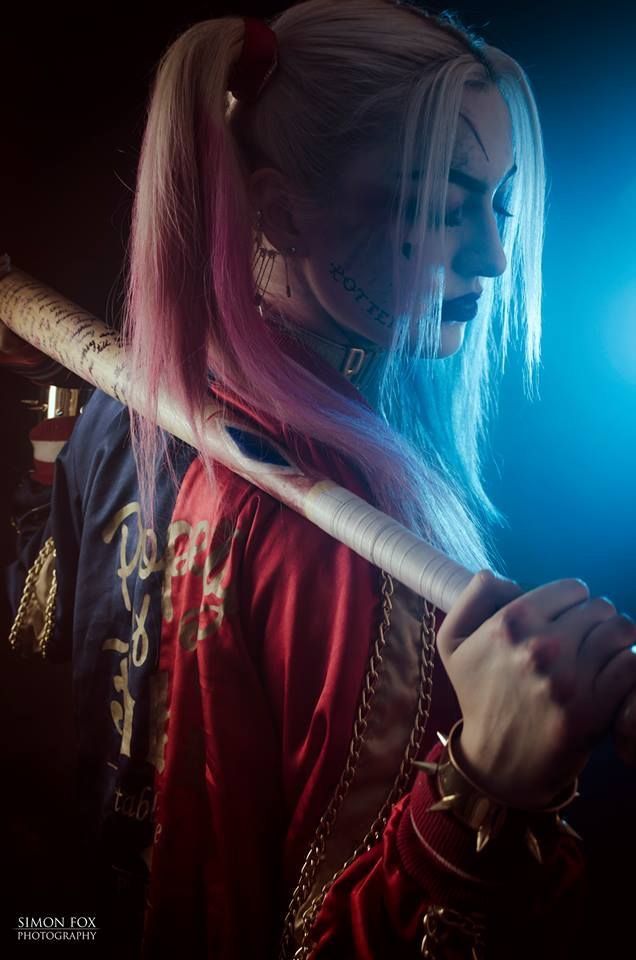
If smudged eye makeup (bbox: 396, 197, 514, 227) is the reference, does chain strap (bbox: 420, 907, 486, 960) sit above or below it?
below

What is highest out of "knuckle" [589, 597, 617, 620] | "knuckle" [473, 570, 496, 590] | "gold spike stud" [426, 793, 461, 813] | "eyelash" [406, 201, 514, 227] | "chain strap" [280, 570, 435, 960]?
"eyelash" [406, 201, 514, 227]

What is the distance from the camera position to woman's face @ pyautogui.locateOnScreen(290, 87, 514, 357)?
0.78 m

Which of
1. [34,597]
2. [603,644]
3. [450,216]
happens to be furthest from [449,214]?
[34,597]

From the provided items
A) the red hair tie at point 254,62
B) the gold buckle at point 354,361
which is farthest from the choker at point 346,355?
the red hair tie at point 254,62

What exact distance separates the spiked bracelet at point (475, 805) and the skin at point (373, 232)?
445 mm

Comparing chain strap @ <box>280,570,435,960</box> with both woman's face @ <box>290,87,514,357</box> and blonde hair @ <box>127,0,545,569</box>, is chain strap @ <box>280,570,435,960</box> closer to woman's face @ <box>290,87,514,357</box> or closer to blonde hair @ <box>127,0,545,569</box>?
blonde hair @ <box>127,0,545,569</box>

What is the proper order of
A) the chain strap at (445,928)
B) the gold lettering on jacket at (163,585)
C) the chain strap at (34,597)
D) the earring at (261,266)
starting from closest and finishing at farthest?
the chain strap at (445,928)
the gold lettering on jacket at (163,585)
the earring at (261,266)
the chain strap at (34,597)

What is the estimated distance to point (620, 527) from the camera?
43.4 inches

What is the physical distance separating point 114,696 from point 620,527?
2.35 ft

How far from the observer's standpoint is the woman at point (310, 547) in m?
0.60

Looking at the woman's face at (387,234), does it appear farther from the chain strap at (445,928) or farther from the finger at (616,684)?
the chain strap at (445,928)

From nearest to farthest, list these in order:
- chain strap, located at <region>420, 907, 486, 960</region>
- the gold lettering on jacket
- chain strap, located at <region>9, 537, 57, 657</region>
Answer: chain strap, located at <region>420, 907, 486, 960</region> < the gold lettering on jacket < chain strap, located at <region>9, 537, 57, 657</region>

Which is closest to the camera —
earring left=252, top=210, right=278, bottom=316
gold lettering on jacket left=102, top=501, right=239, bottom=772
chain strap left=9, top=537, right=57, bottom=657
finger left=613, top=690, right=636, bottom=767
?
finger left=613, top=690, right=636, bottom=767

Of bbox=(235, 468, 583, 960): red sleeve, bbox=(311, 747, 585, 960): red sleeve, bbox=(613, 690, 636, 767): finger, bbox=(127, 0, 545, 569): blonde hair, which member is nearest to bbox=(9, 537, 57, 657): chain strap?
bbox=(127, 0, 545, 569): blonde hair
